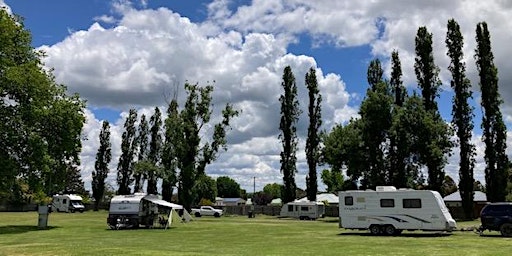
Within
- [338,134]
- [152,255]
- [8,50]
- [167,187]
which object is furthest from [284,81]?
[152,255]

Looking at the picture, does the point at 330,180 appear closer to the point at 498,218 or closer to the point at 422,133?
the point at 422,133

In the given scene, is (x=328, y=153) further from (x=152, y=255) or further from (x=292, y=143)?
(x=152, y=255)

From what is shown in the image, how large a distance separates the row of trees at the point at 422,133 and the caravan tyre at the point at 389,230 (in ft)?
73.8

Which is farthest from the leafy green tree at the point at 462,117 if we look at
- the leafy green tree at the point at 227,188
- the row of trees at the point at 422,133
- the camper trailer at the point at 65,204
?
the leafy green tree at the point at 227,188

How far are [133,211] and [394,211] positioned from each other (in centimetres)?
1881

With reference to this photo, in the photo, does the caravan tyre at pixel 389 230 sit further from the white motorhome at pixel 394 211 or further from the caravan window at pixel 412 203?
the caravan window at pixel 412 203

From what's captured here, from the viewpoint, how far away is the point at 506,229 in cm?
2539

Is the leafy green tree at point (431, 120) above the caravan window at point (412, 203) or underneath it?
above

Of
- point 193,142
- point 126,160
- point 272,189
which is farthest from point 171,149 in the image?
point 272,189

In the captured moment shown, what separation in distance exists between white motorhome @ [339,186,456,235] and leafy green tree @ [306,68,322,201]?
3245 centimetres

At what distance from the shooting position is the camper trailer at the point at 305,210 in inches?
2227

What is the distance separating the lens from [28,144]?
33.9 metres

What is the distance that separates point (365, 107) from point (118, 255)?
1570 inches

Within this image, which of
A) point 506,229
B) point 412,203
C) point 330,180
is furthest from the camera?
point 330,180
